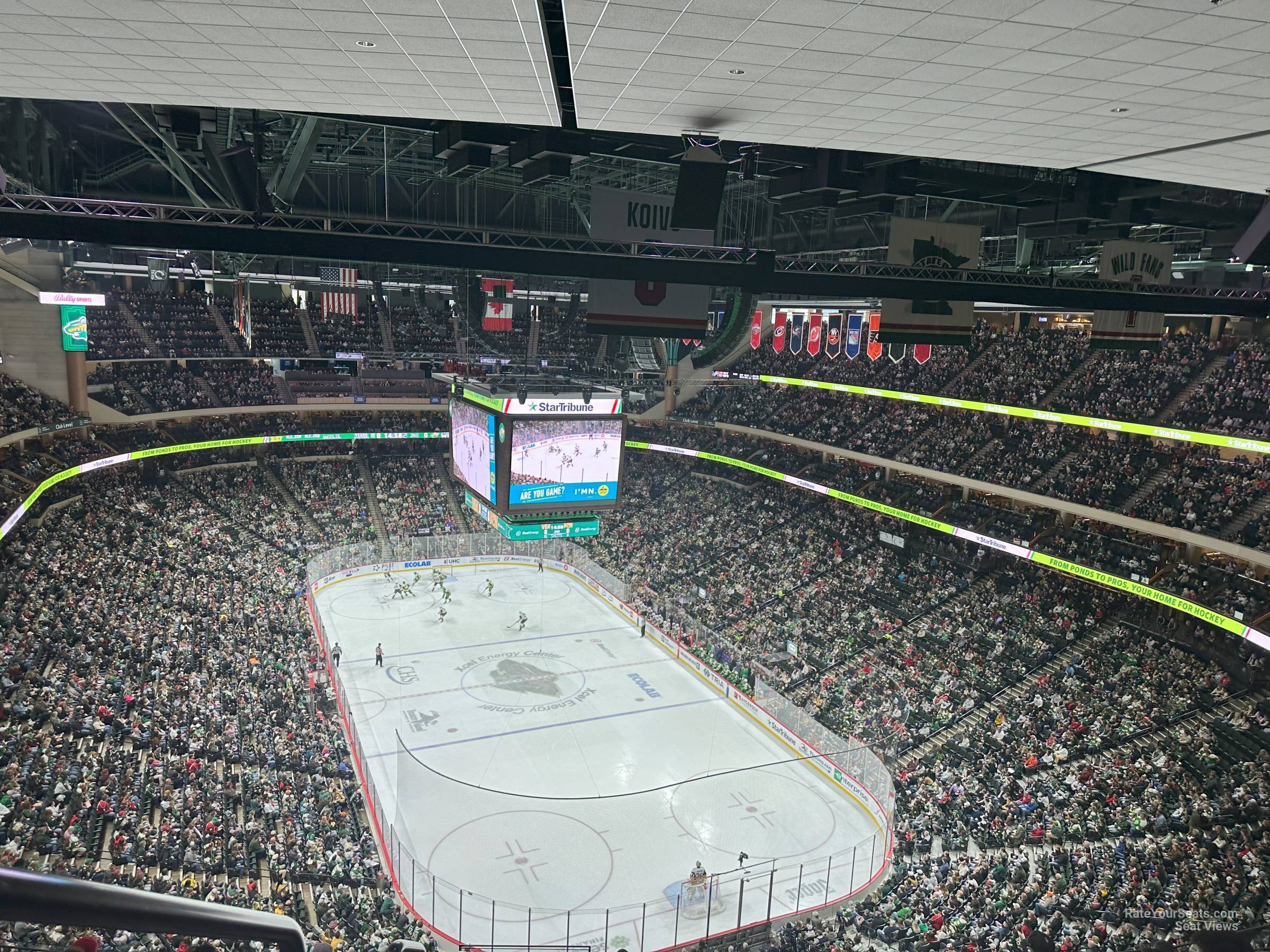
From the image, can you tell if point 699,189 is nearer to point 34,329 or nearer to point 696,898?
point 696,898

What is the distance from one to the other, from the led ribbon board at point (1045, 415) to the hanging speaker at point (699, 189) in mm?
18659

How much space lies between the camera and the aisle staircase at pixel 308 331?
42.7 meters

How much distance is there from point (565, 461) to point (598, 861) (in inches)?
364

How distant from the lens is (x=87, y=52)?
21.8 ft

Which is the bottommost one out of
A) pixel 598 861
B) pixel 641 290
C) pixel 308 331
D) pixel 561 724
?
pixel 561 724

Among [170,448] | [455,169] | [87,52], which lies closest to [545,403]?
[455,169]

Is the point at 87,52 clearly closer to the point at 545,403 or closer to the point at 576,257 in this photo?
the point at 576,257

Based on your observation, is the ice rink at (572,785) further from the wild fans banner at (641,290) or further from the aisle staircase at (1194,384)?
the aisle staircase at (1194,384)

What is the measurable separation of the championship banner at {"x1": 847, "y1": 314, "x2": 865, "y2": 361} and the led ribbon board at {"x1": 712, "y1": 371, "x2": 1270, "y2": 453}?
714 centimetres

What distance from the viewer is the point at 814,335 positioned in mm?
27203

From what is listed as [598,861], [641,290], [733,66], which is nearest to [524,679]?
[598,861]

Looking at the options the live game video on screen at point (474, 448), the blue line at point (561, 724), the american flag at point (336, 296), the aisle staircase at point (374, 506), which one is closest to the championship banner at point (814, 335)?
the live game video on screen at point (474, 448)

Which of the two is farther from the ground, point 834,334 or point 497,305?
point 497,305

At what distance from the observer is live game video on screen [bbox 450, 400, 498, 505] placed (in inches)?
824
